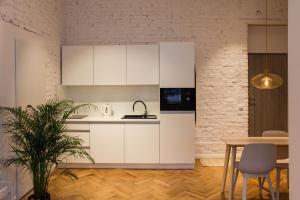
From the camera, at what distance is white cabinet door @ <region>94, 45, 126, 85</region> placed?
507cm

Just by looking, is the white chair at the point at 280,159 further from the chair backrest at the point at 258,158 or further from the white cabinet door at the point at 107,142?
the white cabinet door at the point at 107,142

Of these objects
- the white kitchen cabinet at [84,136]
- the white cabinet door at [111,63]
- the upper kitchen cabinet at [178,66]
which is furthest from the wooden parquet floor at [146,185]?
the white cabinet door at [111,63]

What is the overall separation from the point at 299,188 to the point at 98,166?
12.5 feet

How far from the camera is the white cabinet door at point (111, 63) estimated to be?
16.6ft

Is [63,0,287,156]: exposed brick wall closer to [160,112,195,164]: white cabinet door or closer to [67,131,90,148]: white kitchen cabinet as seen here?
[160,112,195,164]: white cabinet door

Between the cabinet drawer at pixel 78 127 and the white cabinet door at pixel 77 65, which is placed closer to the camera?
the cabinet drawer at pixel 78 127

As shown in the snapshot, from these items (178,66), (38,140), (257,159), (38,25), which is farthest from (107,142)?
(257,159)

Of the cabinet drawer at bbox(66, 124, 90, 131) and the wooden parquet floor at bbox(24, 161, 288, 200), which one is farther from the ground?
the cabinet drawer at bbox(66, 124, 90, 131)

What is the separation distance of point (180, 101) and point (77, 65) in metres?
1.93

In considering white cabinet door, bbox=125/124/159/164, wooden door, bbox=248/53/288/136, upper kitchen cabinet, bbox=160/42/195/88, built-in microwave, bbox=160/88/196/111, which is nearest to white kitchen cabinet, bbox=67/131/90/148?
white cabinet door, bbox=125/124/159/164

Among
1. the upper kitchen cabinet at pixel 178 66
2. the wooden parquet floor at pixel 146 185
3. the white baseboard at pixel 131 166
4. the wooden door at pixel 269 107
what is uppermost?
the upper kitchen cabinet at pixel 178 66

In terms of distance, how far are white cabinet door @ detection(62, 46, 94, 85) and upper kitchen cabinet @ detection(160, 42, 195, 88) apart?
1295 mm

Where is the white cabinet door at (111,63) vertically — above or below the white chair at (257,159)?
above

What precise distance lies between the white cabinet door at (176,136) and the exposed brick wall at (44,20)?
1.99 metres
